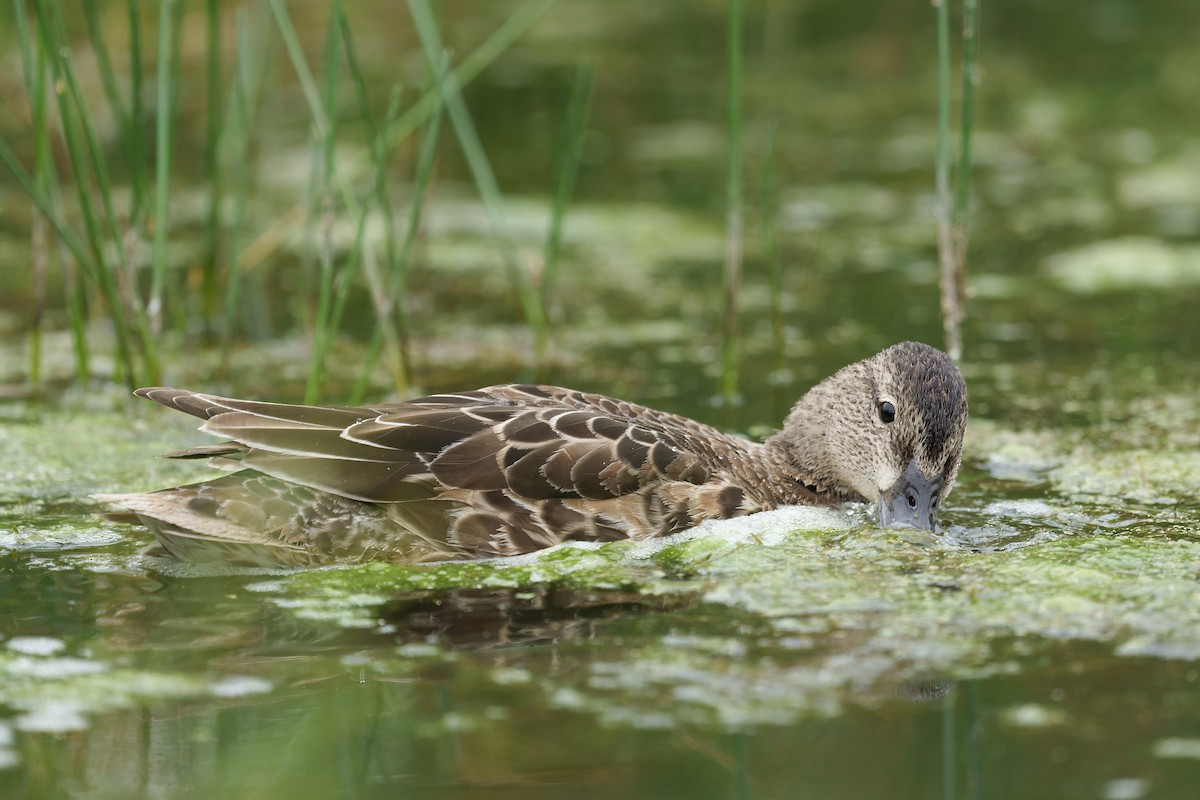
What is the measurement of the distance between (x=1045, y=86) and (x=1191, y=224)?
3.80 meters

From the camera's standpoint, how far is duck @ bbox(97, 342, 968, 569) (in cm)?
573

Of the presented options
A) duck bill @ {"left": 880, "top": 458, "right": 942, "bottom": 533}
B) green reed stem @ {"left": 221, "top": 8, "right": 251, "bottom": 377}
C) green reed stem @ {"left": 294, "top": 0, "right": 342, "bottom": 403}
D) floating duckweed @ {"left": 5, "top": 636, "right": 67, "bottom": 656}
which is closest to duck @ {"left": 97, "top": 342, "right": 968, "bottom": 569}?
duck bill @ {"left": 880, "top": 458, "right": 942, "bottom": 533}

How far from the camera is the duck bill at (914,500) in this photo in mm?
6004

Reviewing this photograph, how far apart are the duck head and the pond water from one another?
168 millimetres

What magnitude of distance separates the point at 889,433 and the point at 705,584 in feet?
3.69

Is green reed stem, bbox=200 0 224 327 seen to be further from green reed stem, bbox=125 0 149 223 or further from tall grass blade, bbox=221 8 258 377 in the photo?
green reed stem, bbox=125 0 149 223

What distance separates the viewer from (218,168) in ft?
26.8

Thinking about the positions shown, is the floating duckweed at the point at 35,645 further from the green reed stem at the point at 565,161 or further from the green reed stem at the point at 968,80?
the green reed stem at the point at 968,80

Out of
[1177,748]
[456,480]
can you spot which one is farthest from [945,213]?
[1177,748]

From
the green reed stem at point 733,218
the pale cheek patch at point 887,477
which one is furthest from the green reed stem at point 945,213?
the pale cheek patch at point 887,477

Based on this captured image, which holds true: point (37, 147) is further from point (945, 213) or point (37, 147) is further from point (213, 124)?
point (945, 213)

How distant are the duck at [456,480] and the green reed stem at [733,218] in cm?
162

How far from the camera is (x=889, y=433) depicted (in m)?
6.21

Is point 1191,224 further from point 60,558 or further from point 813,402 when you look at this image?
point 60,558
